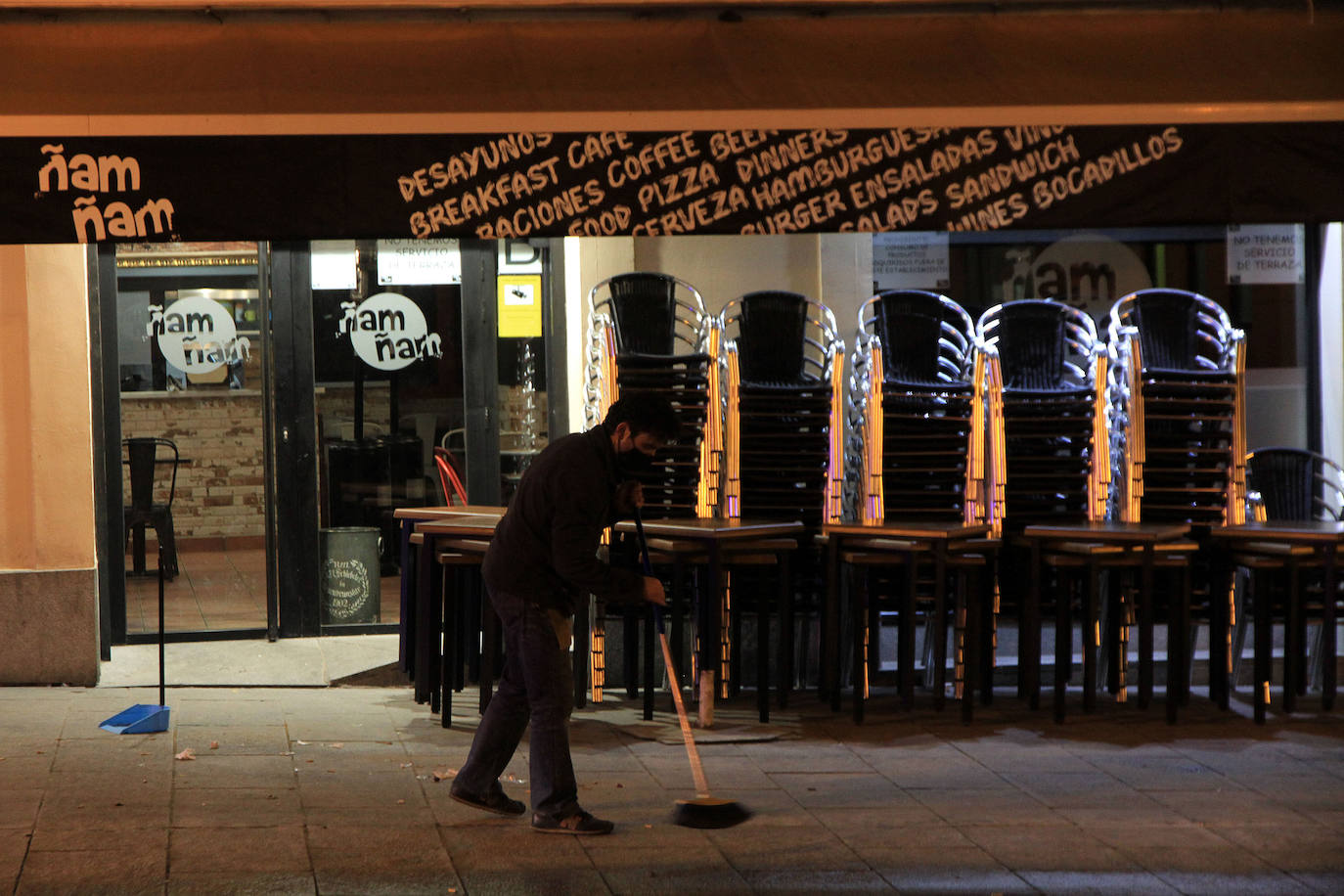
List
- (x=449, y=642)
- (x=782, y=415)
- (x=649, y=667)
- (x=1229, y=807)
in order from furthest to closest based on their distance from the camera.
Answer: (x=782, y=415), (x=449, y=642), (x=649, y=667), (x=1229, y=807)

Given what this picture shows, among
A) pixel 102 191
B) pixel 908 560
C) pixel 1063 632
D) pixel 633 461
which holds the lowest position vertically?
pixel 1063 632

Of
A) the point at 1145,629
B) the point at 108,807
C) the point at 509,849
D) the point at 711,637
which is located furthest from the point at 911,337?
the point at 108,807

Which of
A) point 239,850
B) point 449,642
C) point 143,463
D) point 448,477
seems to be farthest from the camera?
point 448,477

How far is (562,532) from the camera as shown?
5.84m

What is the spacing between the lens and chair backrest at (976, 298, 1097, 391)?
9.19m

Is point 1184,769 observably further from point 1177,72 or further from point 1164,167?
point 1177,72

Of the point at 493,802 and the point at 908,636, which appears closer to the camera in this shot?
the point at 493,802

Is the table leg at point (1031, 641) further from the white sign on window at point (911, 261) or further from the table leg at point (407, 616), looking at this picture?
the table leg at point (407, 616)

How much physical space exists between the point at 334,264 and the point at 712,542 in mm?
3993

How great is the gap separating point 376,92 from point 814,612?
4.30 m

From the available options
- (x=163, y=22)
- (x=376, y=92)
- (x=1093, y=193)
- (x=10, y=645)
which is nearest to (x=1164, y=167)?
(x=1093, y=193)

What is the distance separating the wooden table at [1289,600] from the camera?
806cm

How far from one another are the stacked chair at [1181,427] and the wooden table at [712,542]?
87.4 inches

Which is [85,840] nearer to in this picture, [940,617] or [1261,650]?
[940,617]
